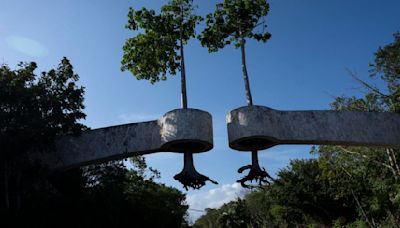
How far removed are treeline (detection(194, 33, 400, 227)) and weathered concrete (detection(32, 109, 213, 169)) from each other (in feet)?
12.0

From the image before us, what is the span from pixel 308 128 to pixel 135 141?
654 cm

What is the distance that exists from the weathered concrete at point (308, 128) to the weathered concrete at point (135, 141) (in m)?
1.29

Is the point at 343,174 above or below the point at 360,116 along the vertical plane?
below

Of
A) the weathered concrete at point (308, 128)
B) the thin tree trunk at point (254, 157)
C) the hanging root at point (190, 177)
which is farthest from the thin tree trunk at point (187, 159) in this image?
the thin tree trunk at point (254, 157)

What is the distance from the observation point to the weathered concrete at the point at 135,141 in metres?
16.2

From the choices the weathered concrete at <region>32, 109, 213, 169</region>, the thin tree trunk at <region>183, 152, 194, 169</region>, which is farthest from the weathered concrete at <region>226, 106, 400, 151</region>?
the thin tree trunk at <region>183, 152, 194, 169</region>

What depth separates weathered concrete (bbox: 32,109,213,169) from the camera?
53.2ft

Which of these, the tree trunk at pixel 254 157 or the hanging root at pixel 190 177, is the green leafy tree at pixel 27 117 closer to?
the hanging root at pixel 190 177

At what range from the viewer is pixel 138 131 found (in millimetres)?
16969

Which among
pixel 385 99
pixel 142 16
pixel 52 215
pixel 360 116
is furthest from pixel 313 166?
pixel 52 215

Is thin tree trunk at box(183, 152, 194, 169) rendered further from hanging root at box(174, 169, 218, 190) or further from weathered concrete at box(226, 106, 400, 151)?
weathered concrete at box(226, 106, 400, 151)

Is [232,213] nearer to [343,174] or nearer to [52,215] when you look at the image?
[343,174]

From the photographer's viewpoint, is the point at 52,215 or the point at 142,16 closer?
the point at 52,215

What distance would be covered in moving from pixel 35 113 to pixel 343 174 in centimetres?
1896
